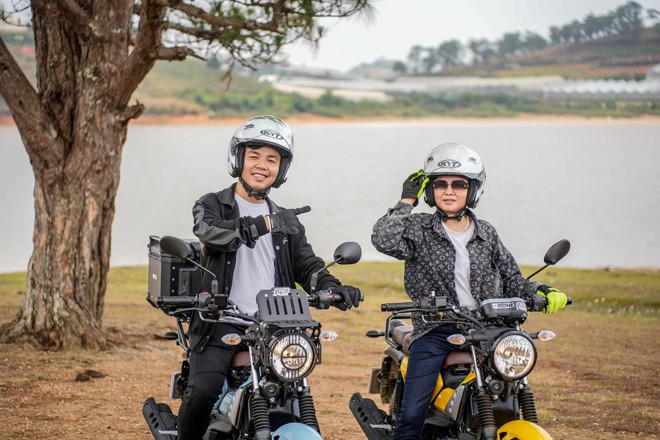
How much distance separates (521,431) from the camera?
16.9 feet

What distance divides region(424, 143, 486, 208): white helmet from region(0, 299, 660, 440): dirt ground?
2.51m

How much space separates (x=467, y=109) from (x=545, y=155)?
11.6 meters

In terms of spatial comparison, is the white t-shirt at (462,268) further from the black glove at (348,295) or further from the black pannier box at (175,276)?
the black pannier box at (175,276)

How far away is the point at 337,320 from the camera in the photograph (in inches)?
548

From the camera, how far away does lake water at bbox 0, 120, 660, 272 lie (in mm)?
34094

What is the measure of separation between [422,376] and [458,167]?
4.06 ft

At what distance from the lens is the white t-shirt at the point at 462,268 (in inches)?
229

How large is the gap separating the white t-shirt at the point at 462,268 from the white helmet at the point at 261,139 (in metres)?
1.05

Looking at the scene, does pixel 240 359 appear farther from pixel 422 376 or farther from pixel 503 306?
pixel 503 306

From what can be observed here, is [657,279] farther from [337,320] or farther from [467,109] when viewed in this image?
[467,109]

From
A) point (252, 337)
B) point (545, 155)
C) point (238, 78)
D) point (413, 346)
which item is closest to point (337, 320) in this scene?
point (413, 346)

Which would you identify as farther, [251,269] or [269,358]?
[251,269]

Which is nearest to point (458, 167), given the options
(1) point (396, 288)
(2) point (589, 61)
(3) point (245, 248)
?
(3) point (245, 248)

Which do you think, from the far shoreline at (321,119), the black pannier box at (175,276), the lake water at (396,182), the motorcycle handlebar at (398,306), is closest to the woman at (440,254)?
the motorcycle handlebar at (398,306)
